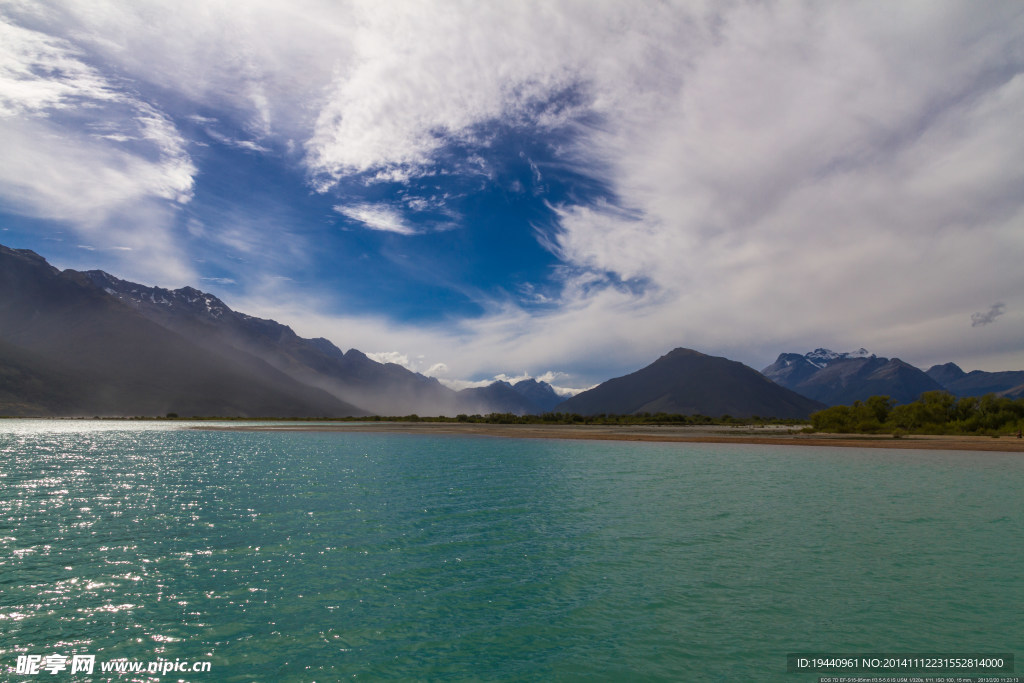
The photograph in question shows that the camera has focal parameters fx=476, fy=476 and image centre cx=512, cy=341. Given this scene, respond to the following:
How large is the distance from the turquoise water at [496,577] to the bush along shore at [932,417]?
3848 inches

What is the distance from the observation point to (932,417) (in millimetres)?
115688

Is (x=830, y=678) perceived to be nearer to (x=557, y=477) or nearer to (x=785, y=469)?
(x=557, y=477)

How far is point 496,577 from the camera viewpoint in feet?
56.3

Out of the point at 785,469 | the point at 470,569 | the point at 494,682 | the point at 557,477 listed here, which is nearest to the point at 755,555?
the point at 470,569

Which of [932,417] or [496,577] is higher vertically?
[932,417]

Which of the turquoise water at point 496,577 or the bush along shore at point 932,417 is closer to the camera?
Result: the turquoise water at point 496,577

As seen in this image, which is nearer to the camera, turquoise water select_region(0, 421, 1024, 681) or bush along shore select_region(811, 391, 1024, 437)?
turquoise water select_region(0, 421, 1024, 681)

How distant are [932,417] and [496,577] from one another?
142770mm

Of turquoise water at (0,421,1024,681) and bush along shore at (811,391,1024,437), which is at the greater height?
bush along shore at (811,391,1024,437)

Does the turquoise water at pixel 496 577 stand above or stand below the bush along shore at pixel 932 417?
below

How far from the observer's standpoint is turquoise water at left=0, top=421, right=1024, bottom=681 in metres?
11.9

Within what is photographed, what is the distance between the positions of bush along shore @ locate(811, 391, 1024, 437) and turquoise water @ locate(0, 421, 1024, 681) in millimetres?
97731

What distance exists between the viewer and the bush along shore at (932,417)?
102500 mm

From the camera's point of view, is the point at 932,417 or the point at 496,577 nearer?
the point at 496,577
